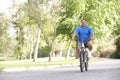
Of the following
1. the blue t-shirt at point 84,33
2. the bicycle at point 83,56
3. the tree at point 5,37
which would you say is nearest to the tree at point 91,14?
the blue t-shirt at point 84,33

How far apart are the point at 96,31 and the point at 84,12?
1843mm

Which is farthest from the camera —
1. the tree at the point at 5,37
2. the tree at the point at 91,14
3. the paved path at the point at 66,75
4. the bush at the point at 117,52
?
the tree at the point at 5,37

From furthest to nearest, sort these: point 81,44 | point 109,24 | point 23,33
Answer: point 23,33 < point 109,24 < point 81,44

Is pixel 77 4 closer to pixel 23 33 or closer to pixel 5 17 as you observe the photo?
pixel 5 17

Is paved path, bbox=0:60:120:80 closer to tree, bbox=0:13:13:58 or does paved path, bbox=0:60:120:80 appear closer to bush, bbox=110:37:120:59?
bush, bbox=110:37:120:59

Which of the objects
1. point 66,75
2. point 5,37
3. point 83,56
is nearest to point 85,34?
point 83,56

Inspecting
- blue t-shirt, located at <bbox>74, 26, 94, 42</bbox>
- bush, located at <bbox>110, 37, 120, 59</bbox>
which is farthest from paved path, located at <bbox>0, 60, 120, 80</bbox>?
bush, located at <bbox>110, 37, 120, 59</bbox>

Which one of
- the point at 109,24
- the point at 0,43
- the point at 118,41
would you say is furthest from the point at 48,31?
the point at 0,43

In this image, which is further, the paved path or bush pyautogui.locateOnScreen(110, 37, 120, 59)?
bush pyautogui.locateOnScreen(110, 37, 120, 59)

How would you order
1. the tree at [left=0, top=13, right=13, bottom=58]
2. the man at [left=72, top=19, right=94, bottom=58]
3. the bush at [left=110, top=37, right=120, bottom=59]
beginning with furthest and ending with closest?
the tree at [left=0, top=13, right=13, bottom=58] → the bush at [left=110, top=37, right=120, bottom=59] → the man at [left=72, top=19, right=94, bottom=58]

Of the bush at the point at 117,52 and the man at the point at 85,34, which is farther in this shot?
the bush at the point at 117,52

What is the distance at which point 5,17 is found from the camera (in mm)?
53500

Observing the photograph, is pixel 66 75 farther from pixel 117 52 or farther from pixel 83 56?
pixel 117 52

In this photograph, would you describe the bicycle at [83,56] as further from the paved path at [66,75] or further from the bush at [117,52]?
the bush at [117,52]
